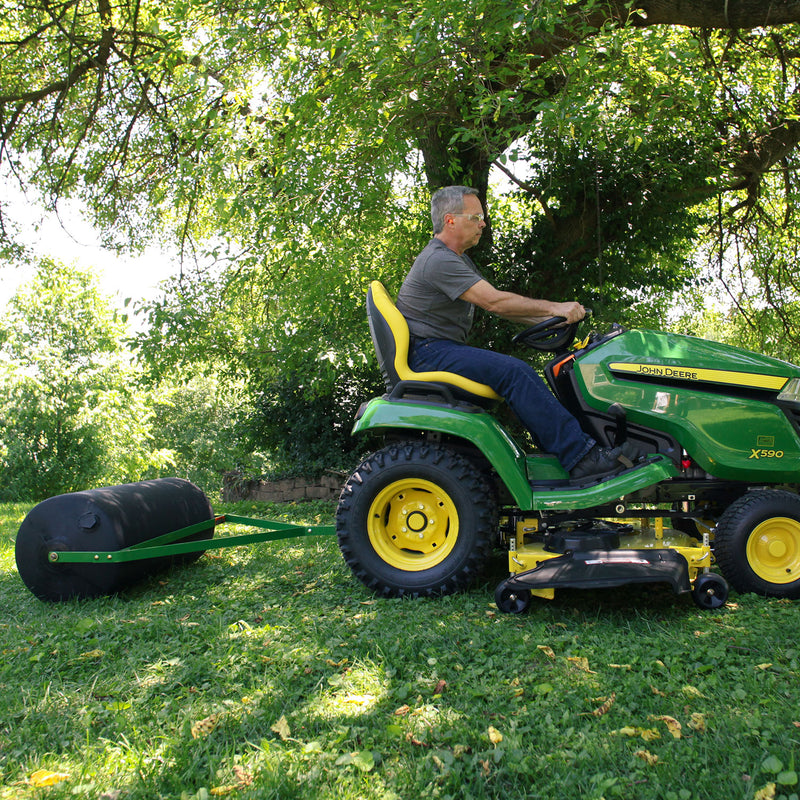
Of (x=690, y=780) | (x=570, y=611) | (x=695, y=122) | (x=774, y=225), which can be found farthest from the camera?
(x=774, y=225)

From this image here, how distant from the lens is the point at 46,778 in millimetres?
1854

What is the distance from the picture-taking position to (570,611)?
321cm

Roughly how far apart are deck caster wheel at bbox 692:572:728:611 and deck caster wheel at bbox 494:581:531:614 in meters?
0.75

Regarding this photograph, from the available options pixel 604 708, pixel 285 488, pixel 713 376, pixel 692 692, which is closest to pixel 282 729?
pixel 604 708

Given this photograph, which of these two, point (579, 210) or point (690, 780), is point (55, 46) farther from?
point (690, 780)

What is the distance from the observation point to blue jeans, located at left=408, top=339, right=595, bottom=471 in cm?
341

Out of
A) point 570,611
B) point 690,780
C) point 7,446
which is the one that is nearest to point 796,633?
point 570,611

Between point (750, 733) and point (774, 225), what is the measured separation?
8695 mm

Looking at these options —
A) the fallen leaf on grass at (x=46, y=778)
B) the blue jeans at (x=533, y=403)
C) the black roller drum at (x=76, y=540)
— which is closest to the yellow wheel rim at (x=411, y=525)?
the blue jeans at (x=533, y=403)

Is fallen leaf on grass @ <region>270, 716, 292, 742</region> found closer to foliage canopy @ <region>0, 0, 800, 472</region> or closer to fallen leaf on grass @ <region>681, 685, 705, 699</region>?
fallen leaf on grass @ <region>681, 685, 705, 699</region>

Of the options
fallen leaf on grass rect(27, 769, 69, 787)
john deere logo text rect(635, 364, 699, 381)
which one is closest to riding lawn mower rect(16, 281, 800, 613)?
john deere logo text rect(635, 364, 699, 381)

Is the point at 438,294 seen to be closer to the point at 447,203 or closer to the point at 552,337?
the point at 447,203

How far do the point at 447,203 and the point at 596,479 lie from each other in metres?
1.60

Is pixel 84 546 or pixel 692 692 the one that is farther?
pixel 84 546
